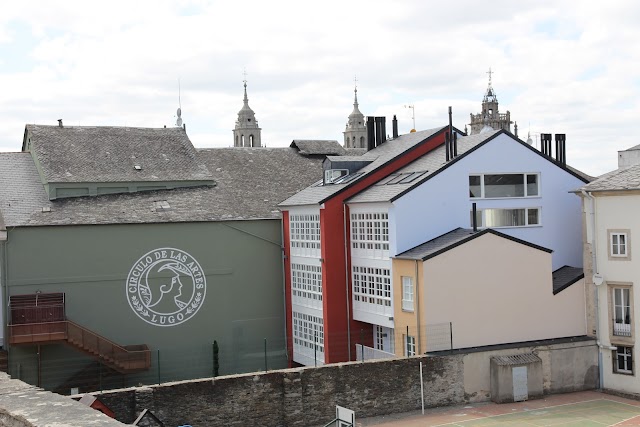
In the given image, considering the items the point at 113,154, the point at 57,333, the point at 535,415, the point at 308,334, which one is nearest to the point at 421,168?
the point at 308,334

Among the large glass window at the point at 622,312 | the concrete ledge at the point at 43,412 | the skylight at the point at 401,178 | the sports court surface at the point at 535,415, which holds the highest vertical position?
the skylight at the point at 401,178

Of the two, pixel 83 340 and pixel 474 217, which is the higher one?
pixel 474 217

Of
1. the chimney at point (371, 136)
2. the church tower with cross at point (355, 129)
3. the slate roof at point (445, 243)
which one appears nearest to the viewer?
the slate roof at point (445, 243)

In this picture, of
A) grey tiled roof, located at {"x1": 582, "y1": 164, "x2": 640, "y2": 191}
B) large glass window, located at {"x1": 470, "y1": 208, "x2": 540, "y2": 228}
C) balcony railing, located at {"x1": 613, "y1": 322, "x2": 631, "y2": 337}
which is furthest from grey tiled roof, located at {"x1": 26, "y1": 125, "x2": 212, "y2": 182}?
balcony railing, located at {"x1": 613, "y1": 322, "x2": 631, "y2": 337}

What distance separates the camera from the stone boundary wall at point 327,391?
2609 centimetres

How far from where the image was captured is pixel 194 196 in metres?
41.9

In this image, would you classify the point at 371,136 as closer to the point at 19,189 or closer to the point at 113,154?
the point at 113,154

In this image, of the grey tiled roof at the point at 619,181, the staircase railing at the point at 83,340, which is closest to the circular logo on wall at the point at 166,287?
the staircase railing at the point at 83,340

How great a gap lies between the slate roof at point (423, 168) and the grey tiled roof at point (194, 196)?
6.66 metres

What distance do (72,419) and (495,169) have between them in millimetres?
26710

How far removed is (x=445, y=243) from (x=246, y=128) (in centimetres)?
7906

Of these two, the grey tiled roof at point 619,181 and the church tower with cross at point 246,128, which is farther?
the church tower with cross at point 246,128

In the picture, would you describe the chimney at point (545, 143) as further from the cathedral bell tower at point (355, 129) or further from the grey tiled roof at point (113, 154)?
the cathedral bell tower at point (355, 129)

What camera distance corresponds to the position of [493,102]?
380 feet
